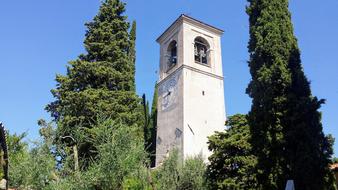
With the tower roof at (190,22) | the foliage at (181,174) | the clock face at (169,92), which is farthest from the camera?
the tower roof at (190,22)

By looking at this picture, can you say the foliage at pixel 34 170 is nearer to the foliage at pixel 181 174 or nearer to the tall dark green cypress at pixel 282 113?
the foliage at pixel 181 174

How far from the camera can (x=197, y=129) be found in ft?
78.1

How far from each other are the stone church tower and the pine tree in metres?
6.61

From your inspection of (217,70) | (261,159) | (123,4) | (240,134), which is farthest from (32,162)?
(217,70)

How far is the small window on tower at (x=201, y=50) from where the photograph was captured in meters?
26.9

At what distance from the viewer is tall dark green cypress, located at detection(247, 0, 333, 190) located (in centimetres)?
1012

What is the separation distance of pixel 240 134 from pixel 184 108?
8464 millimetres

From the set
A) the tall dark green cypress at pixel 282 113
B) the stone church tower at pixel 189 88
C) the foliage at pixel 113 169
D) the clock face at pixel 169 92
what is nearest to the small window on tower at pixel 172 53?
the stone church tower at pixel 189 88

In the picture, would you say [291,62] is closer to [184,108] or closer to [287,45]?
[287,45]

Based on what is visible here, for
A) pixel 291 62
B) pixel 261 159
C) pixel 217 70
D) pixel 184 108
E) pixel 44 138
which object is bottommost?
pixel 261 159

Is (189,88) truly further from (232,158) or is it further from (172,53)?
(232,158)

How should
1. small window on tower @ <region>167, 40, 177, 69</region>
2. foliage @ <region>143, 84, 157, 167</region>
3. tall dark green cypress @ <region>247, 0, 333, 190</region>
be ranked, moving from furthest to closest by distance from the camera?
1. foliage @ <region>143, 84, 157, 167</region>
2. small window on tower @ <region>167, 40, 177, 69</region>
3. tall dark green cypress @ <region>247, 0, 333, 190</region>

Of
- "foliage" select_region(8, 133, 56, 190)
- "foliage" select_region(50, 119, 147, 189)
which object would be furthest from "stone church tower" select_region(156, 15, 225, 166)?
"foliage" select_region(8, 133, 56, 190)

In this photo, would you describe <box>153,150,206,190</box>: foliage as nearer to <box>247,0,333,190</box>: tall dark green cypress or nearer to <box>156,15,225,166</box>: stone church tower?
<box>156,15,225,166</box>: stone church tower
